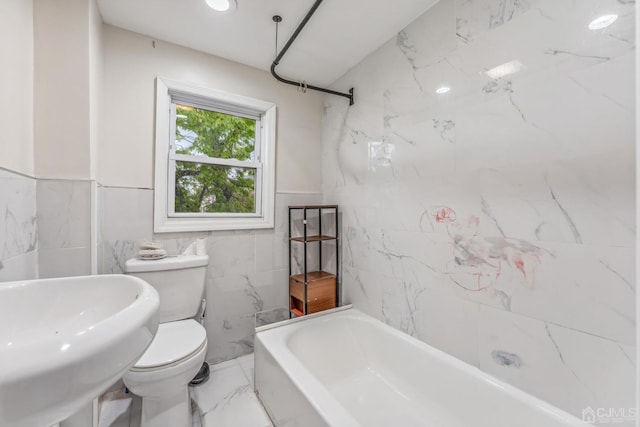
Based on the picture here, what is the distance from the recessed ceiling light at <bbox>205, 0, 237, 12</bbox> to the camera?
1.48 meters

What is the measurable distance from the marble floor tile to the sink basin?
41.6 inches

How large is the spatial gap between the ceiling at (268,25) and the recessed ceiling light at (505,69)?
22.9 inches

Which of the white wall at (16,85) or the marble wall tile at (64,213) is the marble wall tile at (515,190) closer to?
the marble wall tile at (64,213)

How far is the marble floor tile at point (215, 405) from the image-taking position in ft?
4.91

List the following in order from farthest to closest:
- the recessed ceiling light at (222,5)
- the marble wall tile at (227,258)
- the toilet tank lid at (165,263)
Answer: the marble wall tile at (227,258) → the toilet tank lid at (165,263) → the recessed ceiling light at (222,5)

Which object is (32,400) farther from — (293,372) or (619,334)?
(619,334)

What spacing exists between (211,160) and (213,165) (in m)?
0.05

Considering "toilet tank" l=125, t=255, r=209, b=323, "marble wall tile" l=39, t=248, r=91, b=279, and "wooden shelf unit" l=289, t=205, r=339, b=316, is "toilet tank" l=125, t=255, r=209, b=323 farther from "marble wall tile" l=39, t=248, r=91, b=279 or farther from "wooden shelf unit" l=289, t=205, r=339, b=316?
"wooden shelf unit" l=289, t=205, r=339, b=316

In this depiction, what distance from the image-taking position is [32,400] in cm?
36

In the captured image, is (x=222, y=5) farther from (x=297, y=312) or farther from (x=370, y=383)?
(x=370, y=383)

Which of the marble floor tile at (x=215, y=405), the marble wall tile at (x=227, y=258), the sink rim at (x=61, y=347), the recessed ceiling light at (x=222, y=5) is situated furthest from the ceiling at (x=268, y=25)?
the marble floor tile at (x=215, y=405)

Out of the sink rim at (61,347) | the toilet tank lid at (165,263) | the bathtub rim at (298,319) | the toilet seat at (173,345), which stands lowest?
the bathtub rim at (298,319)

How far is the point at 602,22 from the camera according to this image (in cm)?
98

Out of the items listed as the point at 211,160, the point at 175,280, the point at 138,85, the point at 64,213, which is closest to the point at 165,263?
the point at 175,280
